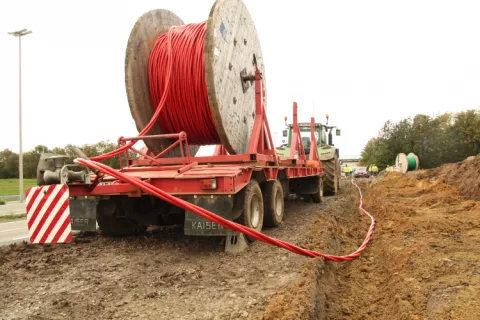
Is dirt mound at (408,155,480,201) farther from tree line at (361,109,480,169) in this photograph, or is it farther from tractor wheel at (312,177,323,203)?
tree line at (361,109,480,169)

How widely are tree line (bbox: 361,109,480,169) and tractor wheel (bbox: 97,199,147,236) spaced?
110ft

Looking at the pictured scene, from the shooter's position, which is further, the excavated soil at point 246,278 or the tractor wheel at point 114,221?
the tractor wheel at point 114,221

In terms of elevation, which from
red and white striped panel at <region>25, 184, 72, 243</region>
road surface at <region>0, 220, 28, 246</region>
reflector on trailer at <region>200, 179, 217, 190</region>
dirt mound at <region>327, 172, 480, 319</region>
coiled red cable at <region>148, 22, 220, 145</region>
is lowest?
road surface at <region>0, 220, 28, 246</region>

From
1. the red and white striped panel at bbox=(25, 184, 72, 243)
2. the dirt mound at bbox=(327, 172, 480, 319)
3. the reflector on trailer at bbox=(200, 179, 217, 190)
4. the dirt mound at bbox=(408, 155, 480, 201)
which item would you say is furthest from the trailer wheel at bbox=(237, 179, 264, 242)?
the dirt mound at bbox=(408, 155, 480, 201)

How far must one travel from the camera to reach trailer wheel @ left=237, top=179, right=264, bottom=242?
508cm

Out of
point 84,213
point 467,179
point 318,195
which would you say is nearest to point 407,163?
point 467,179

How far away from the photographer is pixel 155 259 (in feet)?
15.4

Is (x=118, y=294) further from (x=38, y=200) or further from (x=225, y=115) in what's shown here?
(x=225, y=115)

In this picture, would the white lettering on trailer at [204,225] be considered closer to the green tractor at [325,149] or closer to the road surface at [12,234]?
the road surface at [12,234]

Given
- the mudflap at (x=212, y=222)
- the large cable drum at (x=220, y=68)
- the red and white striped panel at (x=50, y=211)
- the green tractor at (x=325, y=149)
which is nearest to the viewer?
the red and white striped panel at (x=50, y=211)

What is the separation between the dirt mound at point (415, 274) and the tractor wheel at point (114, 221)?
3.06m

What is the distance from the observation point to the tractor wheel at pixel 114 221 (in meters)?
5.66

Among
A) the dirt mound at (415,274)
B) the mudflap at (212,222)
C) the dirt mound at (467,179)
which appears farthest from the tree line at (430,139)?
the mudflap at (212,222)

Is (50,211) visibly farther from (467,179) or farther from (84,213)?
(467,179)
